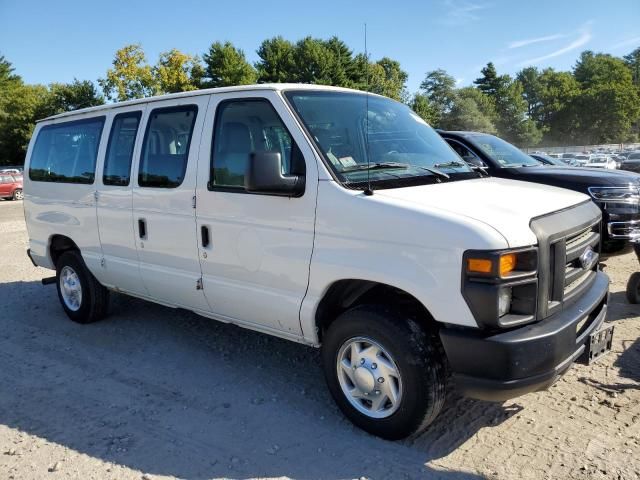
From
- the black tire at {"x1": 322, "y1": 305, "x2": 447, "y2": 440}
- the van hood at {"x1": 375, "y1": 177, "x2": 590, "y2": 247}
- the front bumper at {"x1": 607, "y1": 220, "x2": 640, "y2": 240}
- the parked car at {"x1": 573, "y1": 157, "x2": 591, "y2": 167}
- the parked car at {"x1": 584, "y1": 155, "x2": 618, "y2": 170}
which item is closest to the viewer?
the van hood at {"x1": 375, "y1": 177, "x2": 590, "y2": 247}

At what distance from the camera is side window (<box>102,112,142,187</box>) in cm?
484

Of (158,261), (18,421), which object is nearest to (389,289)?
(158,261)

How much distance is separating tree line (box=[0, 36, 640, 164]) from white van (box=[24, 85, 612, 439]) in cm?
83

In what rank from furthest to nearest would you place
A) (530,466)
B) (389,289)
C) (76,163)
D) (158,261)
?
(76,163)
(158,261)
(389,289)
(530,466)

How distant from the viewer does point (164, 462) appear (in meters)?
3.18

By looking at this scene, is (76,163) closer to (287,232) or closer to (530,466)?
(287,232)

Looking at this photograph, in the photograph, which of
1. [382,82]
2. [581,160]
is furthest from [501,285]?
[581,160]

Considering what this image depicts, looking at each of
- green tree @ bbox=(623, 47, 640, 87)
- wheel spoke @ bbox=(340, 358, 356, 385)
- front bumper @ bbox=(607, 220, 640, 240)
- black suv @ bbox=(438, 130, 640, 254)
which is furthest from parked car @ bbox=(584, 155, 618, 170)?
green tree @ bbox=(623, 47, 640, 87)

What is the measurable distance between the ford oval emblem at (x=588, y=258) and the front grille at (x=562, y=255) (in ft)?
0.05

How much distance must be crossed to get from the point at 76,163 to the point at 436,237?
4.24 metres

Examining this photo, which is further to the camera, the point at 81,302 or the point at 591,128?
the point at 591,128

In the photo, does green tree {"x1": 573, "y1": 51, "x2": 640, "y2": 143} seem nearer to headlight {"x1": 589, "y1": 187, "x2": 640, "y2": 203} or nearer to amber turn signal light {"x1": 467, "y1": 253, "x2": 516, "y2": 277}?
headlight {"x1": 589, "y1": 187, "x2": 640, "y2": 203}

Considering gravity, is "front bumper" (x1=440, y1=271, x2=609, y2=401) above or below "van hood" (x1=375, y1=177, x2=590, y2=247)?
below

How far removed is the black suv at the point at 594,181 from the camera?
20.7 ft
